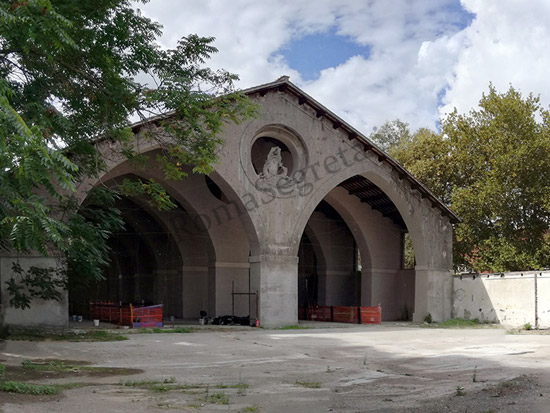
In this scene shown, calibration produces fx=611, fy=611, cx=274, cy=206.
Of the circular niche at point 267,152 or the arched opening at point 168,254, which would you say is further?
the arched opening at point 168,254

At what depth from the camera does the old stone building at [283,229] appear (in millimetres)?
23000

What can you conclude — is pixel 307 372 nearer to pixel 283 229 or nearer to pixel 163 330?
pixel 163 330

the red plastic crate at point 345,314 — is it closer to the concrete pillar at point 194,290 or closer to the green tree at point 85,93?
the concrete pillar at point 194,290

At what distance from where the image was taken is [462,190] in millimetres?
31234

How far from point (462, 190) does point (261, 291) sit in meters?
13.7

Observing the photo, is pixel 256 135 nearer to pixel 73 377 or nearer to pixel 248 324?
pixel 248 324

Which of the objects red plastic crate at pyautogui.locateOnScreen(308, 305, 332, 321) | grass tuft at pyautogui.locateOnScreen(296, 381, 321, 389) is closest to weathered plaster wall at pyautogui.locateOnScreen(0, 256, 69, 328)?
grass tuft at pyautogui.locateOnScreen(296, 381, 321, 389)

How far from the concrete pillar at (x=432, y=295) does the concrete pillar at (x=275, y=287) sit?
6476 mm

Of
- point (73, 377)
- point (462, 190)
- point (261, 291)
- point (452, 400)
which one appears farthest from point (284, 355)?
point (462, 190)

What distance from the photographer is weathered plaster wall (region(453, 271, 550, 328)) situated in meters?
24.1

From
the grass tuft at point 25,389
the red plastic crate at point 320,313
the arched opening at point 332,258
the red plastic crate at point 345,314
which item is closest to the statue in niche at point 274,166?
the arched opening at point 332,258

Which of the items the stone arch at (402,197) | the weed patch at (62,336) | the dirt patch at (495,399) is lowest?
the weed patch at (62,336)

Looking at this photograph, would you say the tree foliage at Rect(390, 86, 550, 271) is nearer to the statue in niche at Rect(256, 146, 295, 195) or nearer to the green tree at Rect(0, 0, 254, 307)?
the statue in niche at Rect(256, 146, 295, 195)

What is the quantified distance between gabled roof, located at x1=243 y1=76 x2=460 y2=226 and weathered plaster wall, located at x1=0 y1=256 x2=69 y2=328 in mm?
9233
